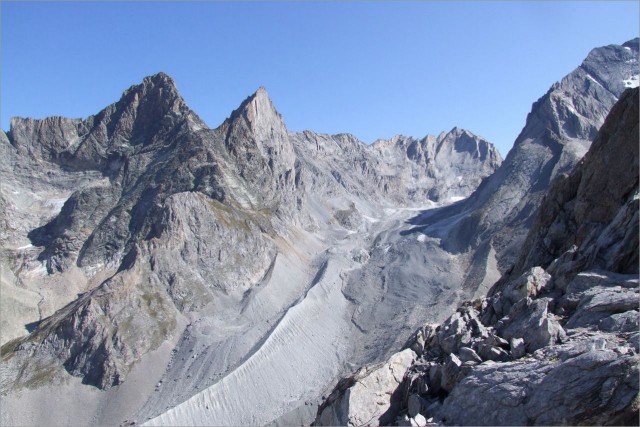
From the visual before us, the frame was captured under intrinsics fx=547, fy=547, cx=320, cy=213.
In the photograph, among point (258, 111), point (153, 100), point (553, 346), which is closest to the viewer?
point (553, 346)

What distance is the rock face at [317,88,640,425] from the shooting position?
15.3m

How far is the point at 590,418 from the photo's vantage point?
14852 mm

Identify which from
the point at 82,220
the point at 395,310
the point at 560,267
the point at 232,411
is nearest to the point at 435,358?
the point at 560,267

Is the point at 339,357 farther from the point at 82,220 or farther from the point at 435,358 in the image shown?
the point at 82,220

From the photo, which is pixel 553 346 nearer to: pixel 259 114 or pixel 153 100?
pixel 259 114

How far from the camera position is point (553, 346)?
1825 centimetres

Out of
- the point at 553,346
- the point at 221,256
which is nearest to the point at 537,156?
the point at 221,256

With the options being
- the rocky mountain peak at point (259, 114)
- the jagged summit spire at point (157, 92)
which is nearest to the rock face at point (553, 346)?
the rocky mountain peak at point (259, 114)

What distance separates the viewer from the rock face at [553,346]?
50.2 feet

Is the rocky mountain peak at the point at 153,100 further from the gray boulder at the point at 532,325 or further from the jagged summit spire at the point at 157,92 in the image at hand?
the gray boulder at the point at 532,325

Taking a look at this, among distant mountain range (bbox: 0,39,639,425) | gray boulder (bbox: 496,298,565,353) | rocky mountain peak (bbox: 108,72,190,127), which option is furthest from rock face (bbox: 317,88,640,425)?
rocky mountain peak (bbox: 108,72,190,127)

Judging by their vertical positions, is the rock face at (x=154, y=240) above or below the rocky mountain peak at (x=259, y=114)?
below

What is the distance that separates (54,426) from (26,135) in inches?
4157

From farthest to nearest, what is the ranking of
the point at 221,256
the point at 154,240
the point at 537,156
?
1. the point at 537,156
2. the point at 221,256
3. the point at 154,240
